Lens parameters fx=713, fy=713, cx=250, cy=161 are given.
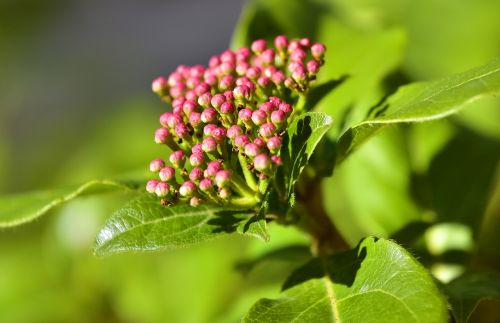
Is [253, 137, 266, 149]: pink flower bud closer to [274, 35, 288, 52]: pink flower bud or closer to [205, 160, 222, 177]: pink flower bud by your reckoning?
[205, 160, 222, 177]: pink flower bud

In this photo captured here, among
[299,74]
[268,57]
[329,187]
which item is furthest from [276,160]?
[329,187]

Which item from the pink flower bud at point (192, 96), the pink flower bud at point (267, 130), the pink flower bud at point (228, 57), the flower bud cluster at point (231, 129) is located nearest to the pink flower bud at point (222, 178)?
the flower bud cluster at point (231, 129)

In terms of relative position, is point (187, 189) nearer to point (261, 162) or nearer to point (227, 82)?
point (261, 162)

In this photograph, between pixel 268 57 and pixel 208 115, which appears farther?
pixel 268 57

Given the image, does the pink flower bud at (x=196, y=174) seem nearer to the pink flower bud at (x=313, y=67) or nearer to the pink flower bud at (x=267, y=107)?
the pink flower bud at (x=267, y=107)

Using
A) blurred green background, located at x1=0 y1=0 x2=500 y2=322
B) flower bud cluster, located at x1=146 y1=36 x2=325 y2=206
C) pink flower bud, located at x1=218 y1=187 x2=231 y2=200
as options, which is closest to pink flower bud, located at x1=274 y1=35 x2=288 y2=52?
flower bud cluster, located at x1=146 y1=36 x2=325 y2=206

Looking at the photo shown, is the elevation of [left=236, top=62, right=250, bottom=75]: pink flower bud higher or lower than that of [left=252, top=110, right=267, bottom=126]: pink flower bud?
higher

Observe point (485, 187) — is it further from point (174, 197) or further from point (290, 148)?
point (174, 197)
